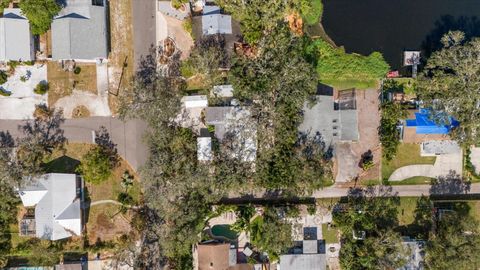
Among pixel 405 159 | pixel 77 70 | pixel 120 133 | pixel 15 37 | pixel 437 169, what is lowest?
pixel 437 169

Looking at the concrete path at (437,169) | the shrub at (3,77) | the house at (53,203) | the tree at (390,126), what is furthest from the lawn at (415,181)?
the shrub at (3,77)

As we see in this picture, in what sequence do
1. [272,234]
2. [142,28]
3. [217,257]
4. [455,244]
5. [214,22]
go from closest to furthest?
[455,244] < [272,234] < [217,257] < [214,22] < [142,28]

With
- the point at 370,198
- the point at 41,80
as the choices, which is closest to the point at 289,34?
the point at 370,198

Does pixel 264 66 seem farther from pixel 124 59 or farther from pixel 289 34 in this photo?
pixel 124 59

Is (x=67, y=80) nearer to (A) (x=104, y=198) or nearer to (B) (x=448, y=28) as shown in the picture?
(A) (x=104, y=198)

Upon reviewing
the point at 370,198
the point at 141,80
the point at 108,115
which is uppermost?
the point at 141,80

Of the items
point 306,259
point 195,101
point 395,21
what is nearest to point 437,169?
point 395,21

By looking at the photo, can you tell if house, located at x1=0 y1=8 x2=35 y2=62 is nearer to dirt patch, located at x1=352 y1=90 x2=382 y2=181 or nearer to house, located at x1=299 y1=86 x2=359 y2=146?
house, located at x1=299 y1=86 x2=359 y2=146
